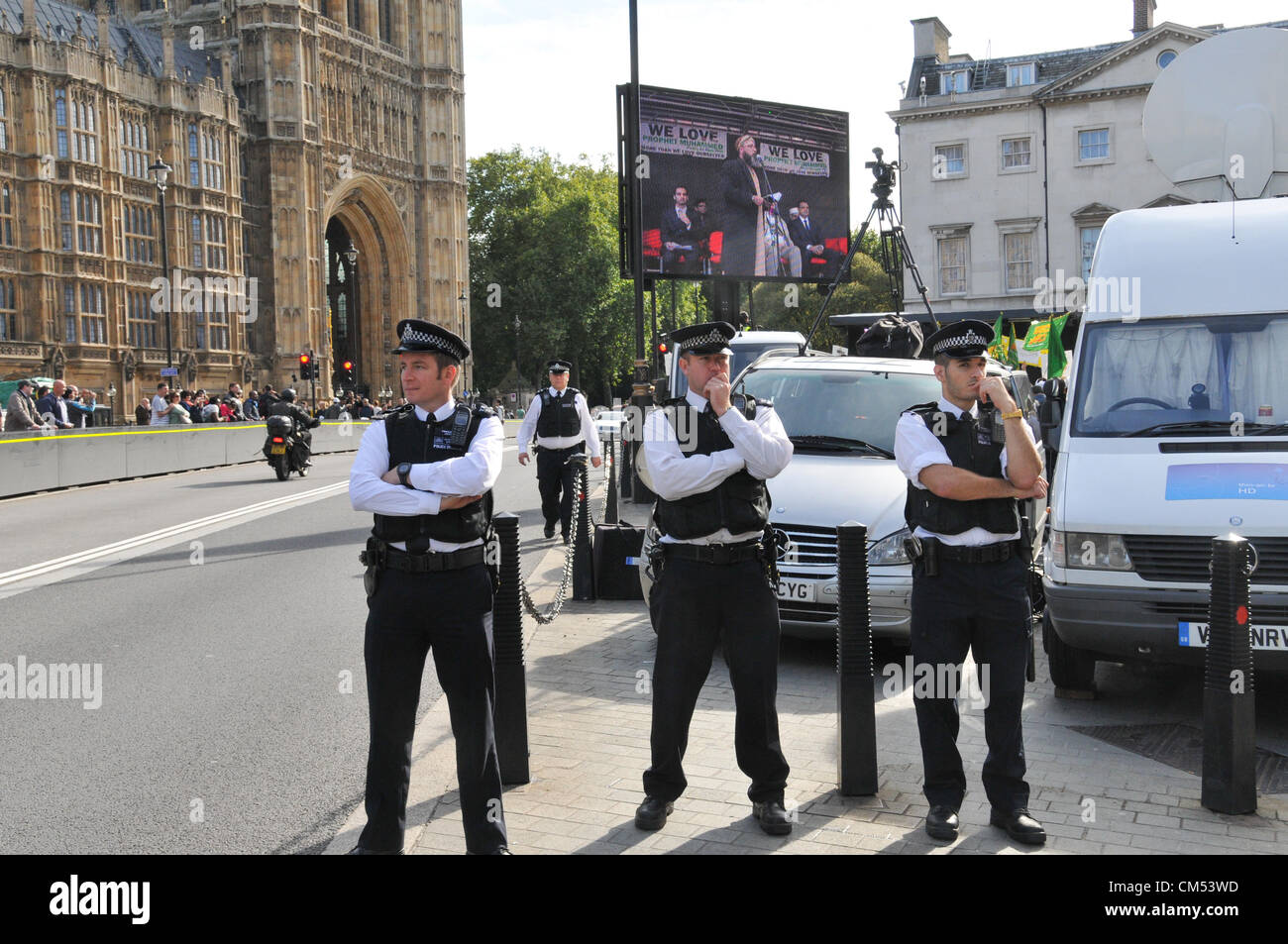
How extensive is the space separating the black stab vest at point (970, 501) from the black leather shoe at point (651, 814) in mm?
1519

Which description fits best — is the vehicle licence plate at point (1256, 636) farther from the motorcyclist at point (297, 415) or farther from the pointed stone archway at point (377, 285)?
the pointed stone archway at point (377, 285)

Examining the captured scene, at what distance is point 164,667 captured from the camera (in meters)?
7.84

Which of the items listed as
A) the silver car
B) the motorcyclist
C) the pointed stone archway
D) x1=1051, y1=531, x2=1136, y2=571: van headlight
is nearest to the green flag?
the silver car

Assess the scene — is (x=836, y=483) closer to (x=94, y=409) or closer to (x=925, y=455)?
(x=925, y=455)

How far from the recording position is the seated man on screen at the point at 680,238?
2170 centimetres

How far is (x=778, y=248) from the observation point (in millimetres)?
23484

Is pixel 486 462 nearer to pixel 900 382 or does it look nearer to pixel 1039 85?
pixel 900 382

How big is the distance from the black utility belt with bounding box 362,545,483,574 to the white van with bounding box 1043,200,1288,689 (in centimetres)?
346

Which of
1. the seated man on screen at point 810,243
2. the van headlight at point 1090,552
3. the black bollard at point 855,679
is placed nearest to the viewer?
the black bollard at point 855,679

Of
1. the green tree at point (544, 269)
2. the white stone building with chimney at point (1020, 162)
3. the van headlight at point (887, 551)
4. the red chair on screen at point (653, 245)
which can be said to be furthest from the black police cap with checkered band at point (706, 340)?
Answer: the green tree at point (544, 269)

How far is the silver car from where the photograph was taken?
24.8 feet

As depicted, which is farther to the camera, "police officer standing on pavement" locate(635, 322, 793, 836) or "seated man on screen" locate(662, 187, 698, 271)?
"seated man on screen" locate(662, 187, 698, 271)

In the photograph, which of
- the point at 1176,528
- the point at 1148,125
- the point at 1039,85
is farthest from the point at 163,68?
the point at 1176,528

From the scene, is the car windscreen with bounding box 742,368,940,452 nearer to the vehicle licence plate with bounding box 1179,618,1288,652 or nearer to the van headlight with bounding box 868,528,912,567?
the van headlight with bounding box 868,528,912,567
